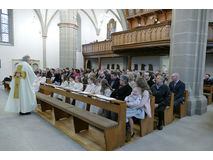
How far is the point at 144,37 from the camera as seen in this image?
9602 mm

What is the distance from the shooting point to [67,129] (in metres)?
3.63

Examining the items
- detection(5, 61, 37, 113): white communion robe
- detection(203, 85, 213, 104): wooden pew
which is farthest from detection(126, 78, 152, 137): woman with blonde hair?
detection(203, 85, 213, 104): wooden pew

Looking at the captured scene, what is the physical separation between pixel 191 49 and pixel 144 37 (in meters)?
5.05

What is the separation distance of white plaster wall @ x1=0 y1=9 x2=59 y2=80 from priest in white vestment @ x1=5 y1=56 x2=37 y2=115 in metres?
11.5

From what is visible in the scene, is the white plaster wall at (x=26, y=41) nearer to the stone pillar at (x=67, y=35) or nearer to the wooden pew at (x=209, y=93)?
the stone pillar at (x=67, y=35)

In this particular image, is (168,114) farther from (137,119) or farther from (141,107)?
(141,107)

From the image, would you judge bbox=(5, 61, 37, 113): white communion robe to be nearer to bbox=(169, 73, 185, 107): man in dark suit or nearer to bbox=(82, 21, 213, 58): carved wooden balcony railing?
bbox=(169, 73, 185, 107): man in dark suit

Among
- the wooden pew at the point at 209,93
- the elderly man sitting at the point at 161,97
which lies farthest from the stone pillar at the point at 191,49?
the wooden pew at the point at 209,93

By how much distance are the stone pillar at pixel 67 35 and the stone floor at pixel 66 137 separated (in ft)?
26.9

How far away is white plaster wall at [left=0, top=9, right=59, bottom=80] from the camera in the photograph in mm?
14047

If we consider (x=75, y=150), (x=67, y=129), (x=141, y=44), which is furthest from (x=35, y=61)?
(x=75, y=150)

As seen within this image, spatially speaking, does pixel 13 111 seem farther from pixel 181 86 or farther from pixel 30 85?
pixel 181 86

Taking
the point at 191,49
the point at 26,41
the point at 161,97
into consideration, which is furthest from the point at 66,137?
the point at 26,41

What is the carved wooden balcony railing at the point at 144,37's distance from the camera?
8.57m
